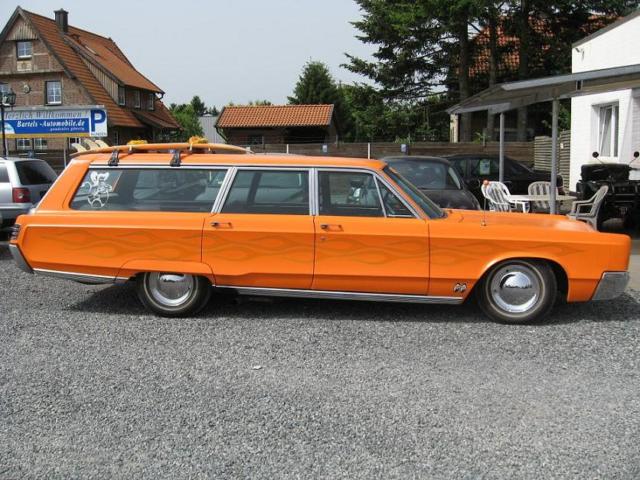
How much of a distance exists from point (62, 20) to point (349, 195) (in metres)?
43.0

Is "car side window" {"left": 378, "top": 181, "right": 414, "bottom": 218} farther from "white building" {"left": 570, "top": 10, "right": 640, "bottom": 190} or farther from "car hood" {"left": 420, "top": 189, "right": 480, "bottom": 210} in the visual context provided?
"white building" {"left": 570, "top": 10, "right": 640, "bottom": 190}

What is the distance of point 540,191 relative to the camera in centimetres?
1245

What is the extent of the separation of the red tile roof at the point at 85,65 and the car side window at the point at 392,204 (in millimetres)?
35517

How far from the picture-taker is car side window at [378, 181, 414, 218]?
232 inches

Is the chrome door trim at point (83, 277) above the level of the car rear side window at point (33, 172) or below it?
below

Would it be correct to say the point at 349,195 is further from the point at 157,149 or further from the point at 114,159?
the point at 114,159

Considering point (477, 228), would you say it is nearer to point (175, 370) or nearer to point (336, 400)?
point (336, 400)

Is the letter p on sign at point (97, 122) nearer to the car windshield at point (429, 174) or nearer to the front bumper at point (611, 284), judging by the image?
the car windshield at point (429, 174)

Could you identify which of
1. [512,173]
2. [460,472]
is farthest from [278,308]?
[512,173]

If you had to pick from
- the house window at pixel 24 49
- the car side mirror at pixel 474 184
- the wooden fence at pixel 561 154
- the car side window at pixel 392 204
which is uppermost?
the house window at pixel 24 49

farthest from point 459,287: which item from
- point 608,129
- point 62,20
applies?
point 62,20

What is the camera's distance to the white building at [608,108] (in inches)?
555

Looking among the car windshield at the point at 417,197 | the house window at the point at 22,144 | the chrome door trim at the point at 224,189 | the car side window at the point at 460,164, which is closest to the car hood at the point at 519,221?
the car windshield at the point at 417,197

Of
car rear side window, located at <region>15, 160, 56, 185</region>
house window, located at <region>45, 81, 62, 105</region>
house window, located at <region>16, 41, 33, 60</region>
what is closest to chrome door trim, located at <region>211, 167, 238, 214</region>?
car rear side window, located at <region>15, 160, 56, 185</region>
